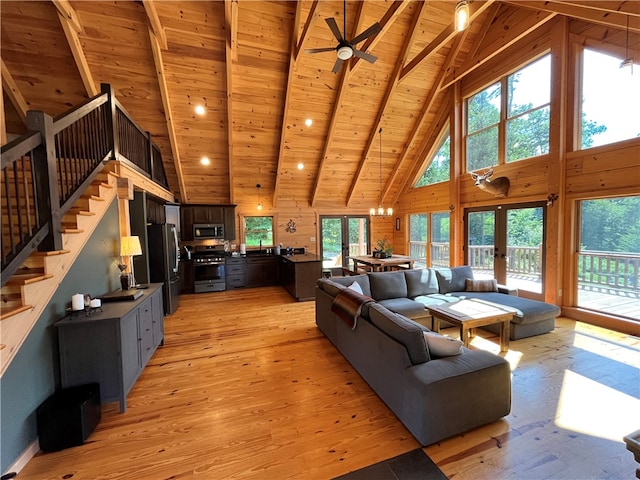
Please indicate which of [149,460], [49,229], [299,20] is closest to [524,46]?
[299,20]

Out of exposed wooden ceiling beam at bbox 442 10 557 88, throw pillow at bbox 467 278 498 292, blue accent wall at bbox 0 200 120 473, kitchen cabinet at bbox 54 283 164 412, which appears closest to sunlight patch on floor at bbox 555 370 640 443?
throw pillow at bbox 467 278 498 292

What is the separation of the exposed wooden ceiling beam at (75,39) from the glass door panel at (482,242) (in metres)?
8.36

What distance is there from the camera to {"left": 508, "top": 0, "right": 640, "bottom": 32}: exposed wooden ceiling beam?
3240mm

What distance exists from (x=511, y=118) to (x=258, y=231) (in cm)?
691

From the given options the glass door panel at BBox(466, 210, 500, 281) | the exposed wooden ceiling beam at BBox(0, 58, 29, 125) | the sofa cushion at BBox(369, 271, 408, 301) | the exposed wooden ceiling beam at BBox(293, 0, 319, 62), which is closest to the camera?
the exposed wooden ceiling beam at BBox(293, 0, 319, 62)

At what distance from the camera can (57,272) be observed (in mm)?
2373

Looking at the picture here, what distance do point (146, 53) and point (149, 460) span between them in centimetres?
600

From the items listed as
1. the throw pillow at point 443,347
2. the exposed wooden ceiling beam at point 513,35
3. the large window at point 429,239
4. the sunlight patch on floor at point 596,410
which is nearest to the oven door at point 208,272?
the throw pillow at point 443,347

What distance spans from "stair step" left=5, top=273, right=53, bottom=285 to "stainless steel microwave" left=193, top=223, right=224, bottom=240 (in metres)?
5.16

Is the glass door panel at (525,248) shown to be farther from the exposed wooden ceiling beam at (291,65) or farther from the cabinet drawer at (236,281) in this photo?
the cabinet drawer at (236,281)

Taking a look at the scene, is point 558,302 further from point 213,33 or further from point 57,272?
point 213,33

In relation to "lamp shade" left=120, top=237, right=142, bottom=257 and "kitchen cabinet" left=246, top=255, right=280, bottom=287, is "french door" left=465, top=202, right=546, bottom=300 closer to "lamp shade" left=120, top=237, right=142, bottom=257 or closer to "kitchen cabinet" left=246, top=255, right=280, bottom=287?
"kitchen cabinet" left=246, top=255, right=280, bottom=287

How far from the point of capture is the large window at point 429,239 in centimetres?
794

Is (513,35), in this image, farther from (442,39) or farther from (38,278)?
(38,278)
